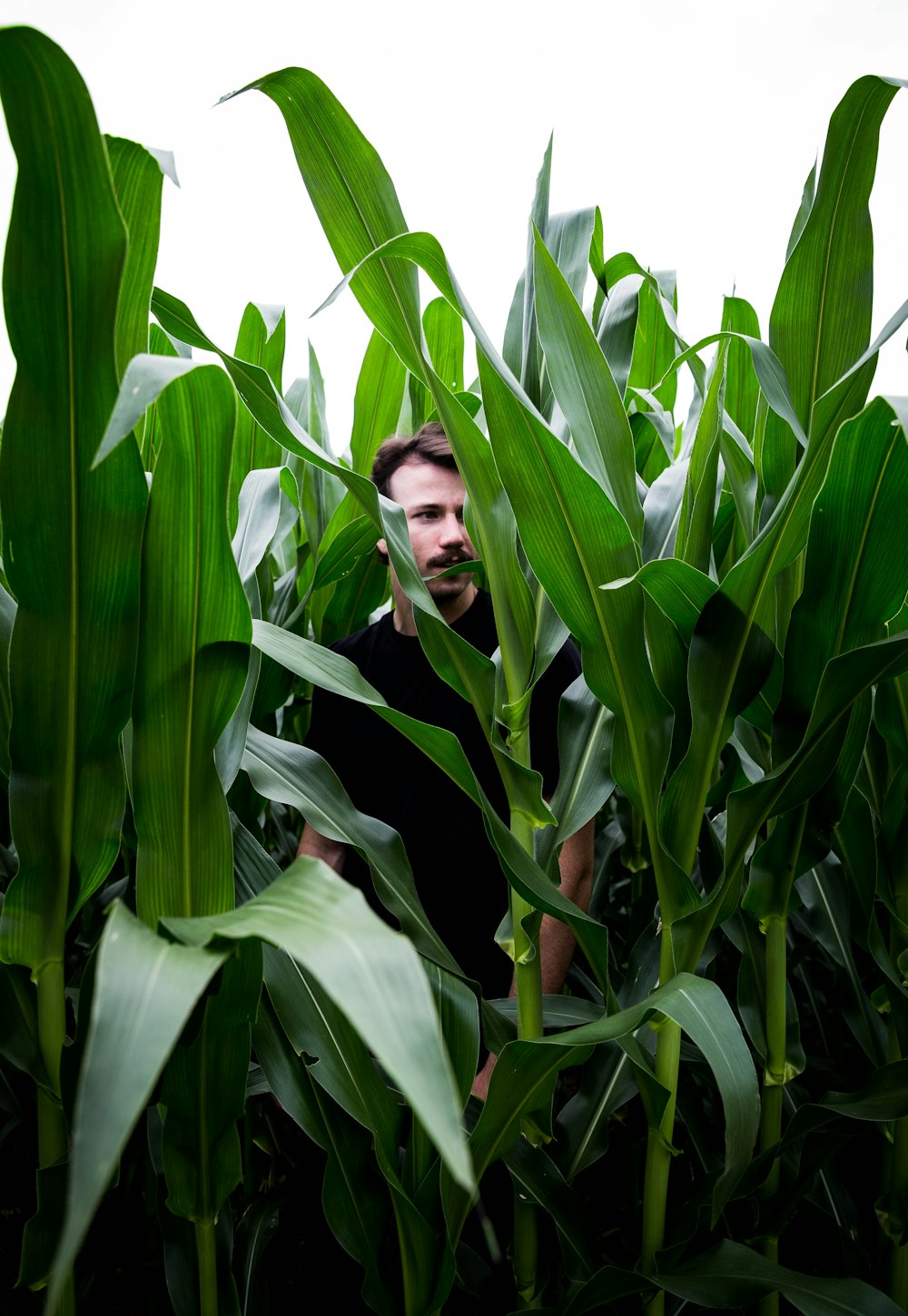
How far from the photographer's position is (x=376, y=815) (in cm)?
97

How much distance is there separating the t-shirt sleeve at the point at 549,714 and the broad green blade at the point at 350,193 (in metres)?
0.38

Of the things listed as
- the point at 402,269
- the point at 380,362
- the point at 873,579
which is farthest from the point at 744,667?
the point at 380,362

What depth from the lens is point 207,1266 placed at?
53 centimetres

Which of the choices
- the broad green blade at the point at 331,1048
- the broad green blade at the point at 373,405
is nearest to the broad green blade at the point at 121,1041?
the broad green blade at the point at 331,1048

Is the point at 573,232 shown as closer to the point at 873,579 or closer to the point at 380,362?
the point at 873,579

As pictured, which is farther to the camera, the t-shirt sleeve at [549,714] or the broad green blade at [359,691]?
the t-shirt sleeve at [549,714]

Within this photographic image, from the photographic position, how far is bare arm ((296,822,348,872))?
0.91 m

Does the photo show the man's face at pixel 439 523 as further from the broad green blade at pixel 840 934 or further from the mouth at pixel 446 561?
the broad green blade at pixel 840 934

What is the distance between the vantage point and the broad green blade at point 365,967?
206 millimetres

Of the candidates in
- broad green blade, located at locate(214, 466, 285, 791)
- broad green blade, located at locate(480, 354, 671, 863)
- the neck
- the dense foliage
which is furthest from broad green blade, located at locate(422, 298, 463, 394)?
broad green blade, located at locate(480, 354, 671, 863)

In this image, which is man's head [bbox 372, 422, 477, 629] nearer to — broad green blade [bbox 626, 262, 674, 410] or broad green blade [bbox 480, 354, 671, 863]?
broad green blade [bbox 626, 262, 674, 410]

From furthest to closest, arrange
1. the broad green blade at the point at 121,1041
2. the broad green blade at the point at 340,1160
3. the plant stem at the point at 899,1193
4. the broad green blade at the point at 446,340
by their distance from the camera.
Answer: the broad green blade at the point at 446,340
the plant stem at the point at 899,1193
the broad green blade at the point at 340,1160
the broad green blade at the point at 121,1041

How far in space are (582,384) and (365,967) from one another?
374mm

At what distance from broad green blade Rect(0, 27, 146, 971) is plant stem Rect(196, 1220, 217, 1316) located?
0.66 ft
